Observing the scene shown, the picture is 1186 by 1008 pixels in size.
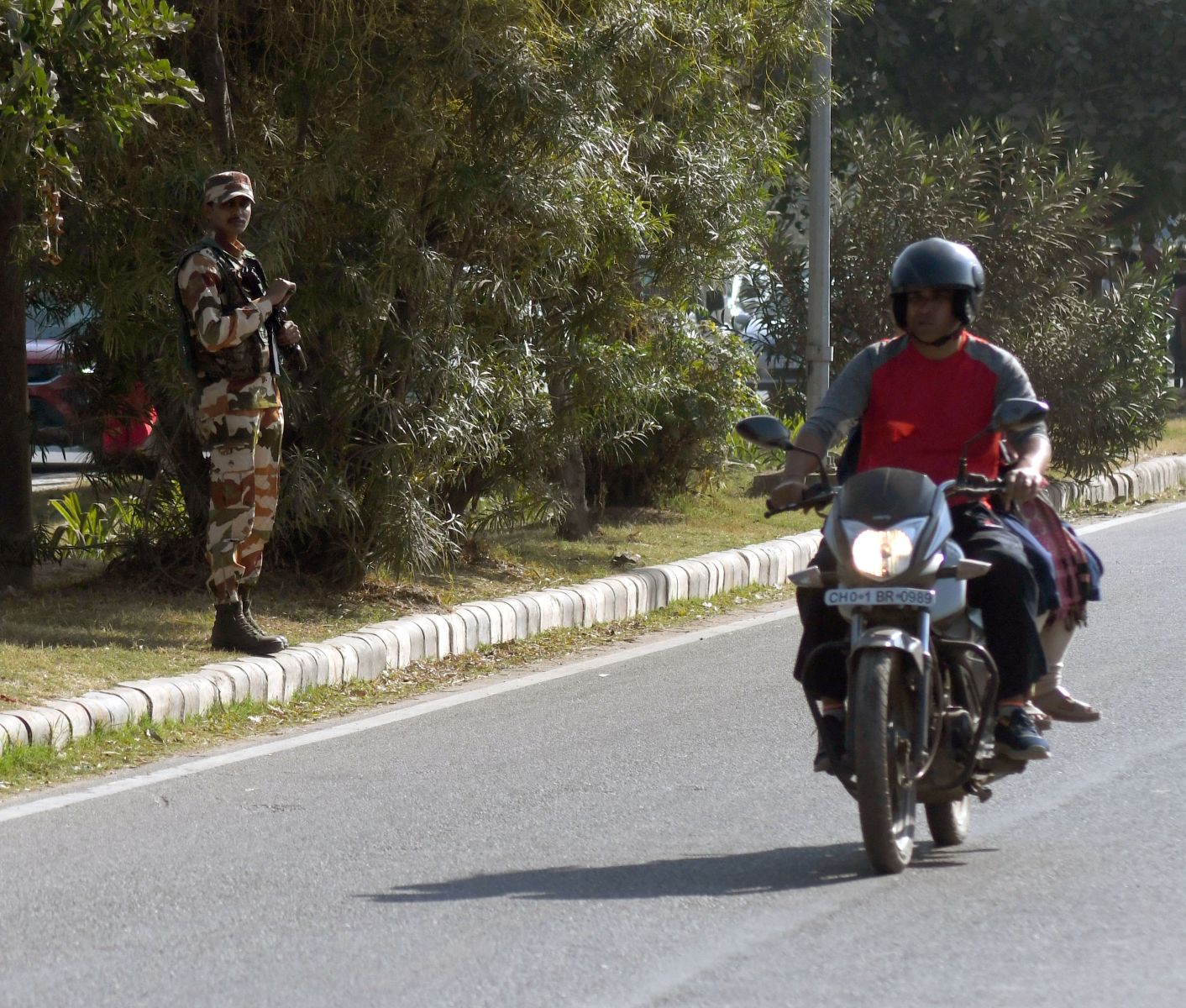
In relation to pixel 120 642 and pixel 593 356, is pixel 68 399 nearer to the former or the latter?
pixel 120 642

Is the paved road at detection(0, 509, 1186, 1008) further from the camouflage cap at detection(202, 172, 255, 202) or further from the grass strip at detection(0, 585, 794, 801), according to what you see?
the camouflage cap at detection(202, 172, 255, 202)

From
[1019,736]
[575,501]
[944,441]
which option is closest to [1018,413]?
[944,441]

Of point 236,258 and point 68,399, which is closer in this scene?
point 236,258

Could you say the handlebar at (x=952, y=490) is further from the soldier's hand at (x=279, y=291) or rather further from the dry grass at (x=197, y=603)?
the dry grass at (x=197, y=603)

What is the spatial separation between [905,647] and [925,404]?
894 millimetres

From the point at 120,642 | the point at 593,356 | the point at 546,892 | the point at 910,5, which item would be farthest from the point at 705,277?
the point at 910,5

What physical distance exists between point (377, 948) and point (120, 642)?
160 inches

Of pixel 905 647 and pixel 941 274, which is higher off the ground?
pixel 941 274

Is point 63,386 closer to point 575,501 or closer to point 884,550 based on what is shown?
point 575,501

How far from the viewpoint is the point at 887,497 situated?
4.67 metres

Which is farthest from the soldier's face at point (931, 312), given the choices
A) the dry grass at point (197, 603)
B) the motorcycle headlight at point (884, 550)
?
the dry grass at point (197, 603)

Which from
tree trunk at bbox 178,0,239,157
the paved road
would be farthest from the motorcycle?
tree trunk at bbox 178,0,239,157

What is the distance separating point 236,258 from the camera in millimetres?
7703

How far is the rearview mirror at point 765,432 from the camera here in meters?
5.05
